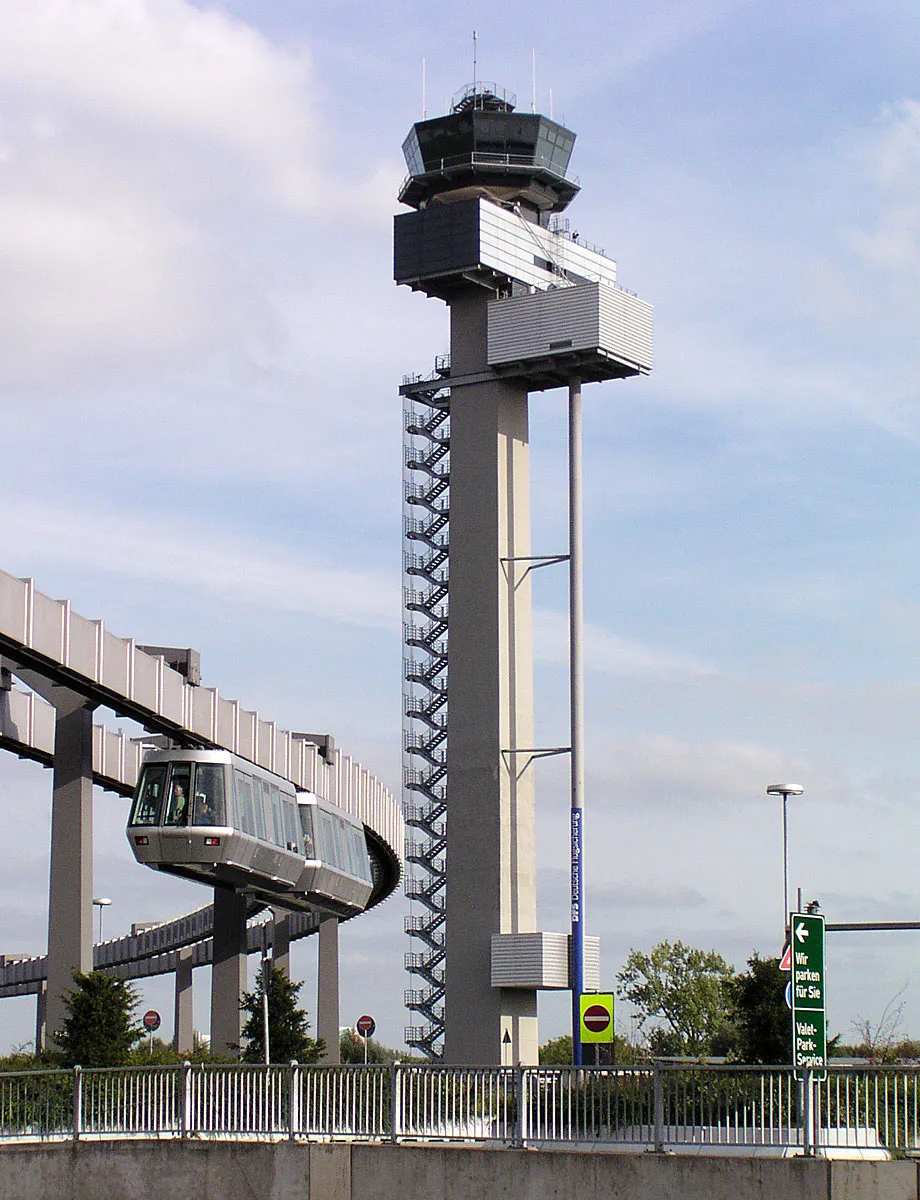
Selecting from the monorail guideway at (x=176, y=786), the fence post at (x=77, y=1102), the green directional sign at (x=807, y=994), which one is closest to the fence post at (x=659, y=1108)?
the green directional sign at (x=807, y=994)

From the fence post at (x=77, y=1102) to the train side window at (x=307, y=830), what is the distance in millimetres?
22983

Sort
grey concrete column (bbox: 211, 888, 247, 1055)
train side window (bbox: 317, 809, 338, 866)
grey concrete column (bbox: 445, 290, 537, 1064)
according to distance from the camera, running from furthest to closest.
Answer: grey concrete column (bbox: 445, 290, 537, 1064) < grey concrete column (bbox: 211, 888, 247, 1055) < train side window (bbox: 317, 809, 338, 866)

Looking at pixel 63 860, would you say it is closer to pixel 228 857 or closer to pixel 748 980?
pixel 228 857

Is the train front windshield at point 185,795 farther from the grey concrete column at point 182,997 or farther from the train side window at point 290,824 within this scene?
the grey concrete column at point 182,997

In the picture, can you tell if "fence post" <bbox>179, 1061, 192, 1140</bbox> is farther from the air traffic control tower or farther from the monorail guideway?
the air traffic control tower

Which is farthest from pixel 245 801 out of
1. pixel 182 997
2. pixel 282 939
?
pixel 182 997

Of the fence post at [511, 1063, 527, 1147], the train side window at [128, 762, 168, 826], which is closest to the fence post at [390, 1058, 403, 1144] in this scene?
the fence post at [511, 1063, 527, 1147]

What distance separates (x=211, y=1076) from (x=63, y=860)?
19288 millimetres

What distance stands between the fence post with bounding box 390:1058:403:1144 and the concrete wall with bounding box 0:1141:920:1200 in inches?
→ 9.8

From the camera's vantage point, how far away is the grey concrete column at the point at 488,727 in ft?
201

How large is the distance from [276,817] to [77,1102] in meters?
20.4

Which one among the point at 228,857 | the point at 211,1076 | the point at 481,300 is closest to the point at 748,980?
the point at 228,857

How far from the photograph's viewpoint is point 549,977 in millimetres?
59656

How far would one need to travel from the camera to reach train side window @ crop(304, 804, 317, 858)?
160 ft
